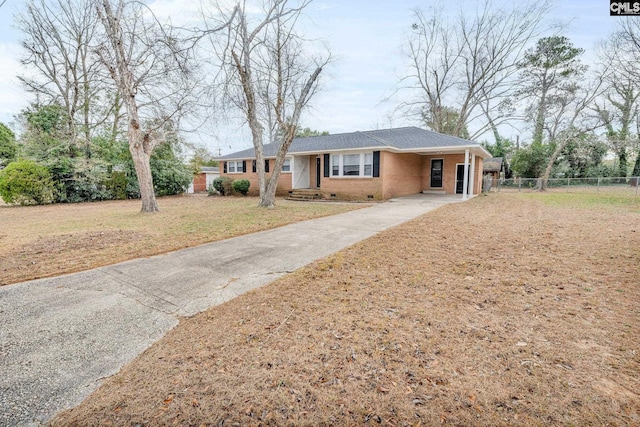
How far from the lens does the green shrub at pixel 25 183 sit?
1430 cm

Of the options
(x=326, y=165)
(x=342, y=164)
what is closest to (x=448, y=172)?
(x=342, y=164)

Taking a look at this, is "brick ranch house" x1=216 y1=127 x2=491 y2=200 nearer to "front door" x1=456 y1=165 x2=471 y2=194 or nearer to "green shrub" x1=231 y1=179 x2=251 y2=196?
"front door" x1=456 y1=165 x2=471 y2=194

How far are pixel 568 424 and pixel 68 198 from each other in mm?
21727

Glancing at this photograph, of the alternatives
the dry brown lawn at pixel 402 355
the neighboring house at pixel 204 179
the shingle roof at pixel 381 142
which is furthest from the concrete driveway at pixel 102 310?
the neighboring house at pixel 204 179

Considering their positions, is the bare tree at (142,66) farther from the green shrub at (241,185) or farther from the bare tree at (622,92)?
the bare tree at (622,92)

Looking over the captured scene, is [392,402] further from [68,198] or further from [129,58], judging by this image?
[68,198]

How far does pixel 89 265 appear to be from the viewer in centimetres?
479

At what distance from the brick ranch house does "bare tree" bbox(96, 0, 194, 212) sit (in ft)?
23.3

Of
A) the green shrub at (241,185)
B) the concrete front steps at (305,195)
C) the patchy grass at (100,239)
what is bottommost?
the patchy grass at (100,239)

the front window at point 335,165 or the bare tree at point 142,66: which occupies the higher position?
the bare tree at point 142,66

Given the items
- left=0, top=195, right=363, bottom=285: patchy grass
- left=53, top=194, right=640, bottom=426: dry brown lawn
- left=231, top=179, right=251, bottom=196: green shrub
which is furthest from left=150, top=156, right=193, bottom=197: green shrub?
left=53, top=194, right=640, bottom=426: dry brown lawn

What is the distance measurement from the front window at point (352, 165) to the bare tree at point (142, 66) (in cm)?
757

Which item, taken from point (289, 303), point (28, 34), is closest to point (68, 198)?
point (28, 34)

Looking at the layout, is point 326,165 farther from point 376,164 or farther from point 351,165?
Result: point 376,164
